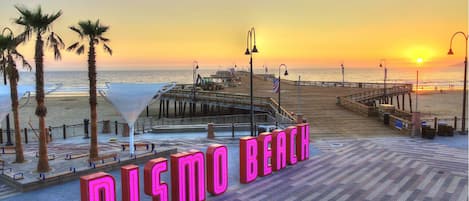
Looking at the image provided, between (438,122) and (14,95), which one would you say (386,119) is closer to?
(438,122)

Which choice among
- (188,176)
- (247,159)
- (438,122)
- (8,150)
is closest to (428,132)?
(438,122)

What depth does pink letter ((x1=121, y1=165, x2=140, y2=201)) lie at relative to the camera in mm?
10344

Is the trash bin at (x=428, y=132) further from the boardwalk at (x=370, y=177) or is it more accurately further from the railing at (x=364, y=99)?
the railing at (x=364, y=99)

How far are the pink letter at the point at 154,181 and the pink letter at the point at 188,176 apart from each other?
53cm

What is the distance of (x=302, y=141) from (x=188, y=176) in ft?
24.9

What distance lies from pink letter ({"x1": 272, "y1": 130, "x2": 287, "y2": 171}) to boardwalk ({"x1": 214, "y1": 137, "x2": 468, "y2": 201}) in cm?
36

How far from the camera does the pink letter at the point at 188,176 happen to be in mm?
11422

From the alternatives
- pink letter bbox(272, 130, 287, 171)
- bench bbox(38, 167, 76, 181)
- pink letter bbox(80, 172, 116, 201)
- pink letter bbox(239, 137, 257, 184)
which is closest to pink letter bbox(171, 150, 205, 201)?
pink letter bbox(80, 172, 116, 201)

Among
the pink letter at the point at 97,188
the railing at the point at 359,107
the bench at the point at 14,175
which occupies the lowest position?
the bench at the point at 14,175

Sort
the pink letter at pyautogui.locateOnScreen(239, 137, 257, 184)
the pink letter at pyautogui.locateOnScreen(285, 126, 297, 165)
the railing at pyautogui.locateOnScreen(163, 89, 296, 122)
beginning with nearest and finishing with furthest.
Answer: the pink letter at pyautogui.locateOnScreen(239, 137, 257, 184) < the pink letter at pyautogui.locateOnScreen(285, 126, 297, 165) < the railing at pyautogui.locateOnScreen(163, 89, 296, 122)

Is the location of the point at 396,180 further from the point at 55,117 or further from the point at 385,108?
the point at 55,117

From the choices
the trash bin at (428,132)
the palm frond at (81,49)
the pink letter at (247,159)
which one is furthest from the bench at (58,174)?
the trash bin at (428,132)

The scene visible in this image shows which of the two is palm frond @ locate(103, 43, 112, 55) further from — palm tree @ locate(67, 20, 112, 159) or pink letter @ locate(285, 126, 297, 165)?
pink letter @ locate(285, 126, 297, 165)

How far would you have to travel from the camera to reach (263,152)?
1504 cm
